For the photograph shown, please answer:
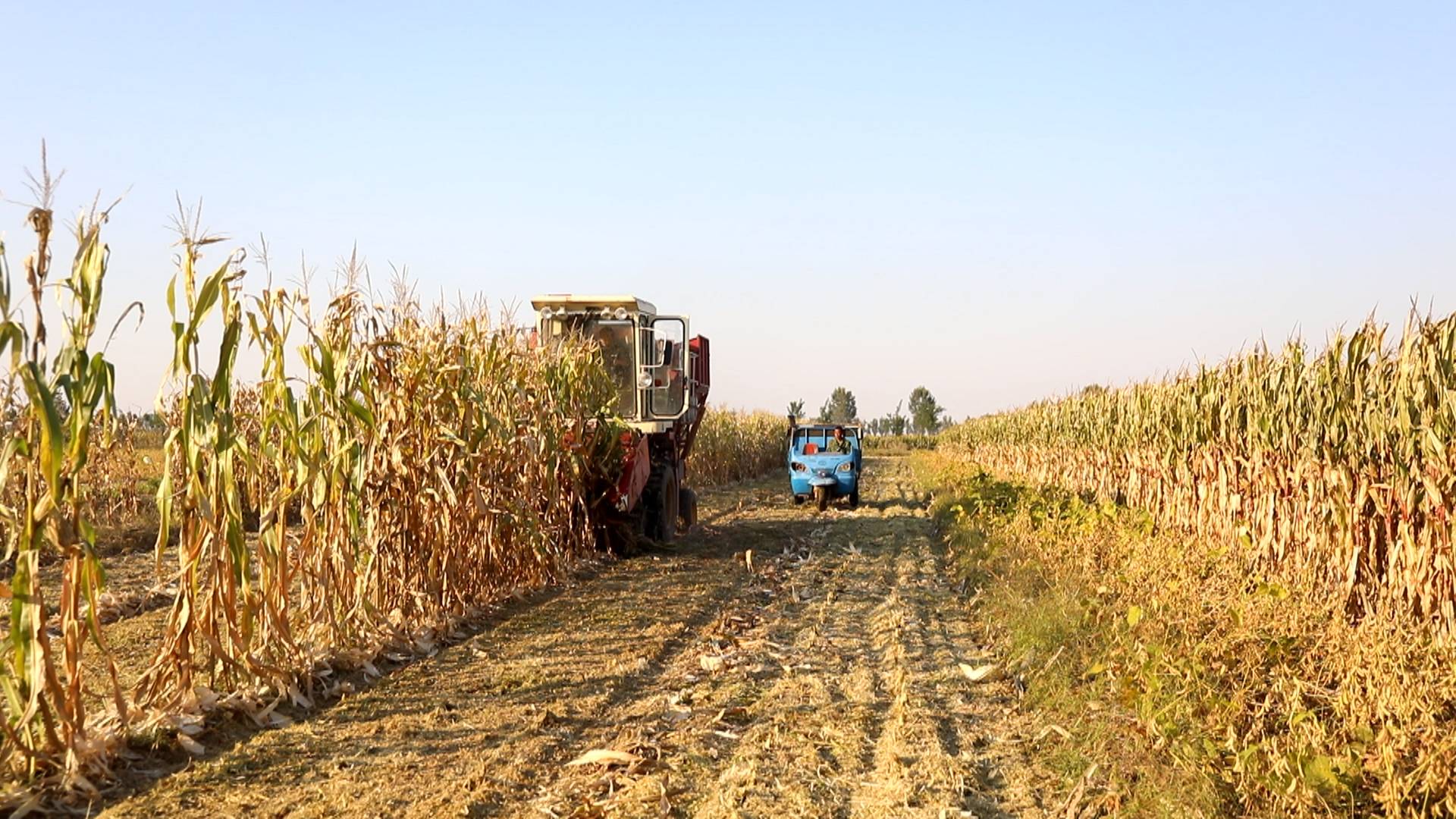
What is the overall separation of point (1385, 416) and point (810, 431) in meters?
13.2

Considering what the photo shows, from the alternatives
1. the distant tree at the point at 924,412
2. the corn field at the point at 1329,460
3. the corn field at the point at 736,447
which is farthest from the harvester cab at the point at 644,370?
the distant tree at the point at 924,412

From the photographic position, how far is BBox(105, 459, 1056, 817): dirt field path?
4.78 meters

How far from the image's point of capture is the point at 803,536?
1541cm

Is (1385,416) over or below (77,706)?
over

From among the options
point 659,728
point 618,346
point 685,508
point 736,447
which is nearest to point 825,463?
point 685,508

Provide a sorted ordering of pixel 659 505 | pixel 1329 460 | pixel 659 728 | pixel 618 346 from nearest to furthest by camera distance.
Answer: pixel 659 728 → pixel 1329 460 → pixel 659 505 → pixel 618 346

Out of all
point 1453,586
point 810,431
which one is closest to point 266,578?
point 1453,586

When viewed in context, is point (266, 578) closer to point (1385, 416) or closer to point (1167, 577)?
point (1167, 577)

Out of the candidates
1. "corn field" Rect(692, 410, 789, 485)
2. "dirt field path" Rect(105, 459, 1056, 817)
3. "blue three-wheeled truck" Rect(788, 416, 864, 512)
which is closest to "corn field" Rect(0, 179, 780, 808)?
"dirt field path" Rect(105, 459, 1056, 817)

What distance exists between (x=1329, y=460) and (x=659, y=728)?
230 inches

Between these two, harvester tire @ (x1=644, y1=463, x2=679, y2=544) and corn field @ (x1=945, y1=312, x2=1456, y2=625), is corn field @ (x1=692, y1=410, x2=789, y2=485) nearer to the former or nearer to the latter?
harvester tire @ (x1=644, y1=463, x2=679, y2=544)

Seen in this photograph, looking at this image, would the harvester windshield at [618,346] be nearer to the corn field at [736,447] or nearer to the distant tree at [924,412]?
the corn field at [736,447]

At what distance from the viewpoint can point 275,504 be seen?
5938 mm

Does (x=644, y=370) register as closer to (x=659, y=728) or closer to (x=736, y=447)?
(x=659, y=728)
